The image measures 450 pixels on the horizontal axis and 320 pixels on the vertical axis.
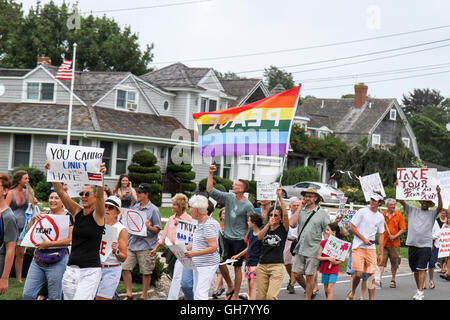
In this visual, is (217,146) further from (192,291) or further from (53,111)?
(53,111)

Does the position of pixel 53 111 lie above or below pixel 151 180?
above

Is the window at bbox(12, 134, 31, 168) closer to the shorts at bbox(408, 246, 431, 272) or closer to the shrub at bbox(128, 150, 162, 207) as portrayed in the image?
the shrub at bbox(128, 150, 162, 207)

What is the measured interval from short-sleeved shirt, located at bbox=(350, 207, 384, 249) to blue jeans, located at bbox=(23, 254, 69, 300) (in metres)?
5.59

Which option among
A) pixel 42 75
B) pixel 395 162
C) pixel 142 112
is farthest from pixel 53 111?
pixel 395 162

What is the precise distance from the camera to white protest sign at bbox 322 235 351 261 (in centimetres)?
1088

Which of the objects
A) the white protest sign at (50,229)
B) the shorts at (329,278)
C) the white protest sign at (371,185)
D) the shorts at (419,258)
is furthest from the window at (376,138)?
the white protest sign at (50,229)

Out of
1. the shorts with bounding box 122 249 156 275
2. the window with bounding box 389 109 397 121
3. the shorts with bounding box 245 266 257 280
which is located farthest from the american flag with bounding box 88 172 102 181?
the window with bounding box 389 109 397 121

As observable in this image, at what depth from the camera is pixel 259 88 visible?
44125 millimetres

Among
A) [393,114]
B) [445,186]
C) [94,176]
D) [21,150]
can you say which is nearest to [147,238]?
[94,176]

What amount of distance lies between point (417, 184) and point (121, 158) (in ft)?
72.1

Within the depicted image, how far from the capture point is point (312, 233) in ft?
34.9

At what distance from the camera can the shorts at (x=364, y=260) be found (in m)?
11.2

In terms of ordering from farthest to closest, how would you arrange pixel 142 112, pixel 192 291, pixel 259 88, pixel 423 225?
pixel 259 88 → pixel 142 112 → pixel 423 225 → pixel 192 291
